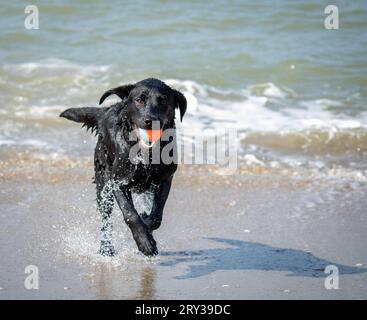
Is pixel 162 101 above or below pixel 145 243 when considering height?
above

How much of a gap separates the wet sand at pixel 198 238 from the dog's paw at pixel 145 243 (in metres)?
0.25

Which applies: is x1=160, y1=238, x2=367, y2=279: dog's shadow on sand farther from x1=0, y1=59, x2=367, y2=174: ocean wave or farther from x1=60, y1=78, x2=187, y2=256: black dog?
x1=0, y1=59, x2=367, y2=174: ocean wave

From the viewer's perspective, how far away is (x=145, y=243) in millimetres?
5504

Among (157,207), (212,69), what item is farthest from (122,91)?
(212,69)

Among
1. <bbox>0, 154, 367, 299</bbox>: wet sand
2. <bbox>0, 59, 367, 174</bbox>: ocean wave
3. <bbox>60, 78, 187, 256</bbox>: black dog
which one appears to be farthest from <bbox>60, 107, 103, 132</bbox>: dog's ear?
<bbox>0, 59, 367, 174</bbox>: ocean wave

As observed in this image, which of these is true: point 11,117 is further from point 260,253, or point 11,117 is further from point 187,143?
point 260,253

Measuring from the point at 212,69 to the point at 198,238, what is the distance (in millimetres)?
7182

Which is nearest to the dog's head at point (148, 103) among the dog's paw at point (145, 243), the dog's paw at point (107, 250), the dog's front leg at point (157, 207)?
the dog's front leg at point (157, 207)

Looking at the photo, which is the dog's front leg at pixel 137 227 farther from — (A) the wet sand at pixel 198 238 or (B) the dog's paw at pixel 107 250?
(B) the dog's paw at pixel 107 250

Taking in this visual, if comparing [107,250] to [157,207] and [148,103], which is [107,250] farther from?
[148,103]

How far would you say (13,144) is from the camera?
944cm

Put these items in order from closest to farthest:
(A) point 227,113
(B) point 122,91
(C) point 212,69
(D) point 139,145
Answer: (D) point 139,145 → (B) point 122,91 → (A) point 227,113 → (C) point 212,69

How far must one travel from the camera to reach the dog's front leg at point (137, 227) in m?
5.50

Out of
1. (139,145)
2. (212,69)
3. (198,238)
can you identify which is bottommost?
(198,238)
